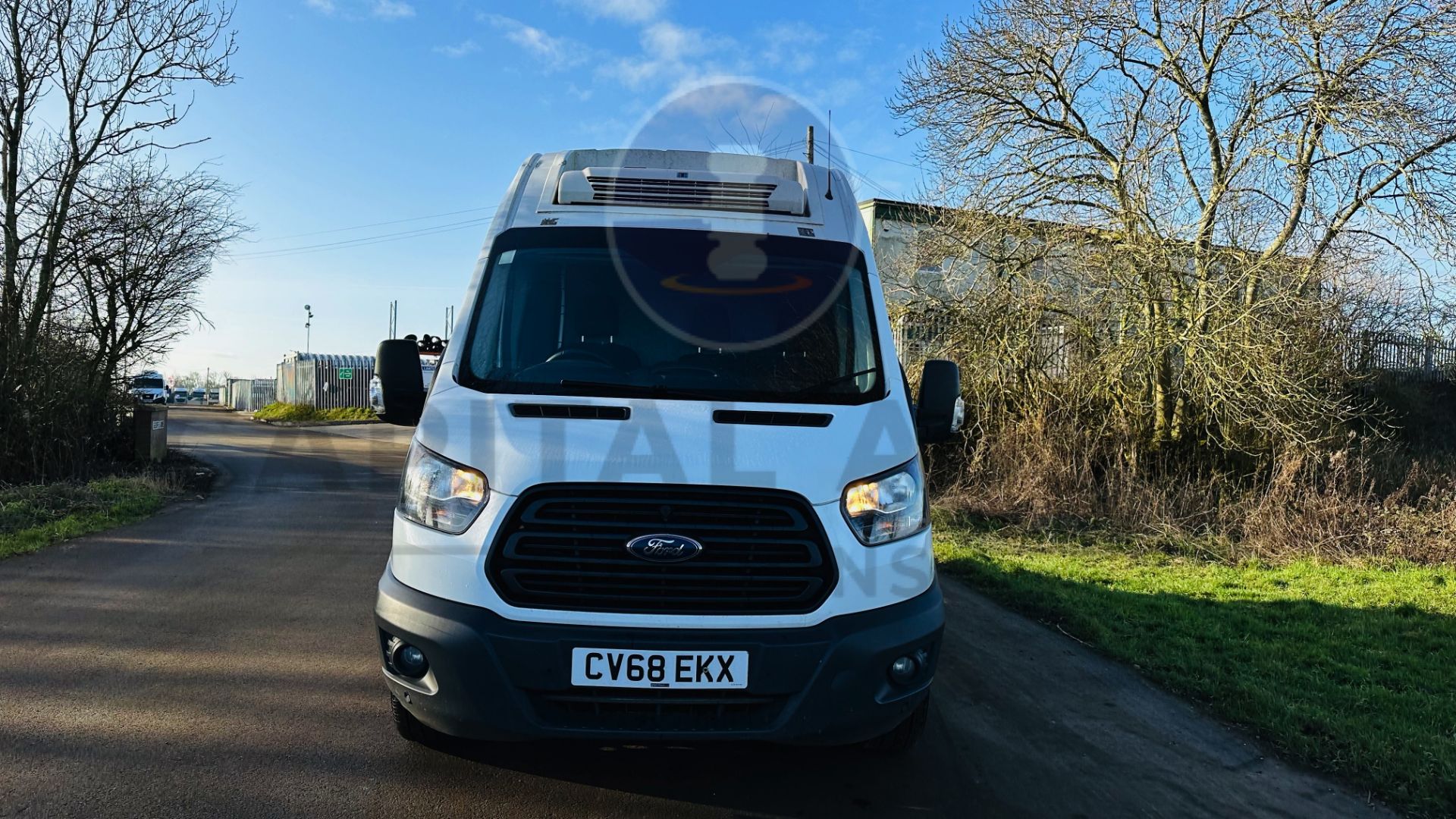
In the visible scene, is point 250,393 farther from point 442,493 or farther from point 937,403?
point 937,403

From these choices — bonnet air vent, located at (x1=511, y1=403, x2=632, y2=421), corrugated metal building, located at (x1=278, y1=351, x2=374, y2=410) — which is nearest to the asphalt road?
bonnet air vent, located at (x1=511, y1=403, x2=632, y2=421)

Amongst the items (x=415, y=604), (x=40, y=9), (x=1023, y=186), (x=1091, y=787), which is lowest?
(x=1091, y=787)

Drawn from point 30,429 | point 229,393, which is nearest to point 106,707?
point 30,429

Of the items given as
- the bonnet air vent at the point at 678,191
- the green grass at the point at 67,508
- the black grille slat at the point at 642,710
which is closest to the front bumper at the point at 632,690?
the black grille slat at the point at 642,710

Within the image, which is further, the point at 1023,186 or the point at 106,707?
the point at 1023,186

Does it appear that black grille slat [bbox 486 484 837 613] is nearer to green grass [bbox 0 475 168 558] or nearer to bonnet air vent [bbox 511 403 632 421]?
bonnet air vent [bbox 511 403 632 421]

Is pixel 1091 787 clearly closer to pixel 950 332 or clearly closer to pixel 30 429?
pixel 950 332

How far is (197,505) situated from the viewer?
429 inches

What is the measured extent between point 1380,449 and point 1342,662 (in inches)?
334

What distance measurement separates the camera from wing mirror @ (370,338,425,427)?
12.2 ft

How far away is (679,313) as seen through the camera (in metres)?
3.78

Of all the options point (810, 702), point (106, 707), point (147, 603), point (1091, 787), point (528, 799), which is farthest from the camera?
point (147, 603)

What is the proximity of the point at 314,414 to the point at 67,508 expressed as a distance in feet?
102

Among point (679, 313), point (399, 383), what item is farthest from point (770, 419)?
point (399, 383)
